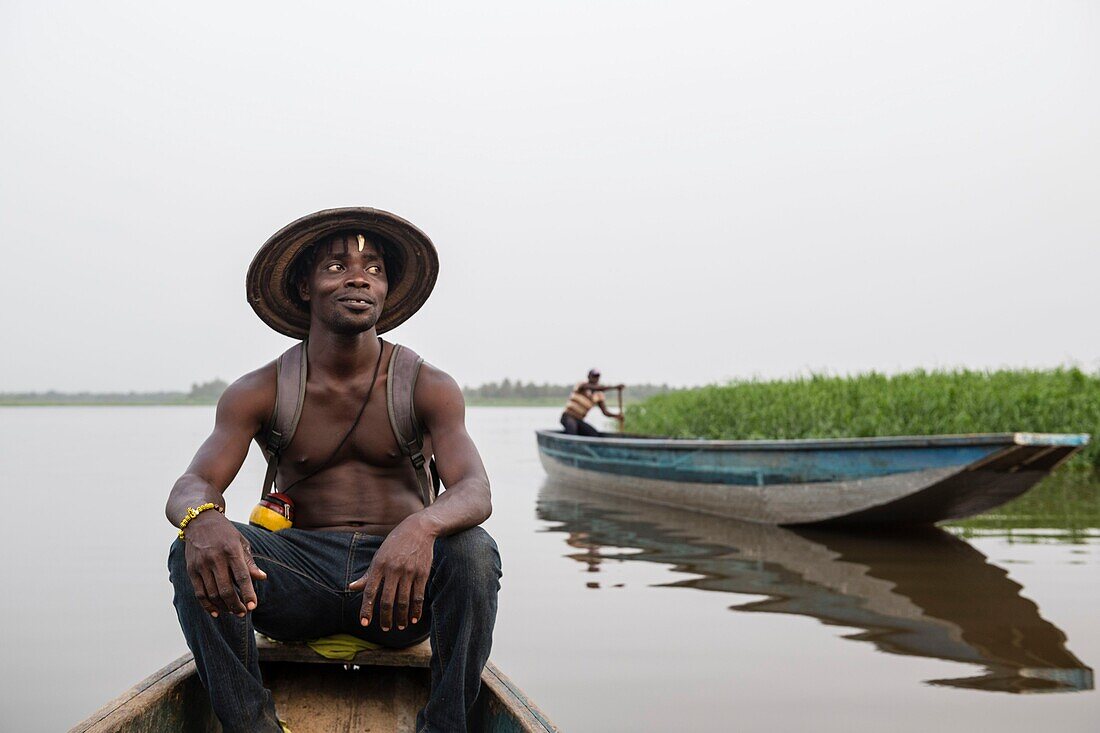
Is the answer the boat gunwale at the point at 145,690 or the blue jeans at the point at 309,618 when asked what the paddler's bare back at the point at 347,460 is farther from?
the boat gunwale at the point at 145,690

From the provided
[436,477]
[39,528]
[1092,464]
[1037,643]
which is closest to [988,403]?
[1092,464]

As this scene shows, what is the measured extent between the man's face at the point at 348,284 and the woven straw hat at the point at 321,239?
58mm

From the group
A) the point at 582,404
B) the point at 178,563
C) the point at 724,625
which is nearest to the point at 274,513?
the point at 178,563

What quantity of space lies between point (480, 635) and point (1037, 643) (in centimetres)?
340

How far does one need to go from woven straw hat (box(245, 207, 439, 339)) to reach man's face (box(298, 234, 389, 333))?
6 cm

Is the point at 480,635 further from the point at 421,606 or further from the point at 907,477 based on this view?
the point at 907,477

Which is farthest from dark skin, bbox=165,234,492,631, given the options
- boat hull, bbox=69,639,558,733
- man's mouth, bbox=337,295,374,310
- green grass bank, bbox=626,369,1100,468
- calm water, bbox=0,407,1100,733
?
green grass bank, bbox=626,369,1100,468

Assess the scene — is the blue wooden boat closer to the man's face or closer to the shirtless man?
the shirtless man

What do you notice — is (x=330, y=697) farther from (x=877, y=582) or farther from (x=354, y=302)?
(x=877, y=582)

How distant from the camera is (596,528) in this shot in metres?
8.48

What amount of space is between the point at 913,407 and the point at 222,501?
10.5 meters

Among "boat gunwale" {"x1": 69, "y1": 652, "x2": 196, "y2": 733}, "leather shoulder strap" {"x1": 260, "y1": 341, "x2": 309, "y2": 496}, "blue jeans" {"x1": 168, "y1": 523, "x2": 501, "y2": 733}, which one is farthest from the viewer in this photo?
"leather shoulder strap" {"x1": 260, "y1": 341, "x2": 309, "y2": 496}

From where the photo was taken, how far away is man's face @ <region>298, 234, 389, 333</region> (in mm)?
2432

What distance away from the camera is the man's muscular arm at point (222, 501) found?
6.55 feet
